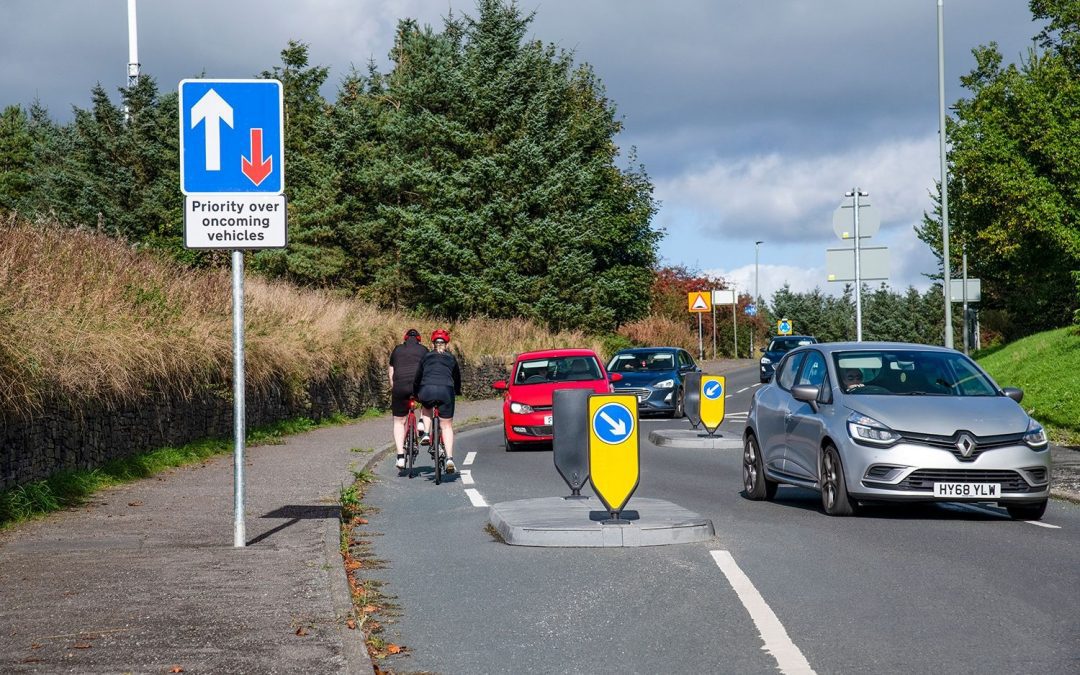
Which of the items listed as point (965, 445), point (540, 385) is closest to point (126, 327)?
point (540, 385)

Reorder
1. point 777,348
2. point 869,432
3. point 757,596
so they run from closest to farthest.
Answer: point 757,596 < point 869,432 < point 777,348

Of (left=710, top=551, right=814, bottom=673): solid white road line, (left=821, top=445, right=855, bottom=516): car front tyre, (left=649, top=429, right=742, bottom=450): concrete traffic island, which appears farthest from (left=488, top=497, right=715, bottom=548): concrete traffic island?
(left=649, top=429, right=742, bottom=450): concrete traffic island

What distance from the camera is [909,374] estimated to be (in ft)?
40.1

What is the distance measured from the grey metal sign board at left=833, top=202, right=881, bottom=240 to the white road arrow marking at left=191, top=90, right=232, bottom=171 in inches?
780

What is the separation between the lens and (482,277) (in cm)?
4756

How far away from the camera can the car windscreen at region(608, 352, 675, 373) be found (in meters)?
30.0

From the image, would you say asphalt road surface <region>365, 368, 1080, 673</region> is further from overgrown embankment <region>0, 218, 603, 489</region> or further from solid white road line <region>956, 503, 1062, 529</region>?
overgrown embankment <region>0, 218, 603, 489</region>

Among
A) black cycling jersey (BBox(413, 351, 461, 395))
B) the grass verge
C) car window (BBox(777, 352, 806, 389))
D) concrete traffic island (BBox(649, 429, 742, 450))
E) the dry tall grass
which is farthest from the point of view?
concrete traffic island (BBox(649, 429, 742, 450))

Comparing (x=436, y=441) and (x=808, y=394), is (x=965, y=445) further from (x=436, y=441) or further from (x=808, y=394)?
(x=436, y=441)

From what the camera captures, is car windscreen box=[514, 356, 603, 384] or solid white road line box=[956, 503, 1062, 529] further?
car windscreen box=[514, 356, 603, 384]

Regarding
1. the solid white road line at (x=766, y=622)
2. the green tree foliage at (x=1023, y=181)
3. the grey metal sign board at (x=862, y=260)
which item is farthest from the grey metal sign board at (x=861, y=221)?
the solid white road line at (x=766, y=622)

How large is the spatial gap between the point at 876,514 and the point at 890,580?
3.83m

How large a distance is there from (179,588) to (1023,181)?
30.7m

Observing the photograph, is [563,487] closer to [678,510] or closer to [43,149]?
[678,510]
